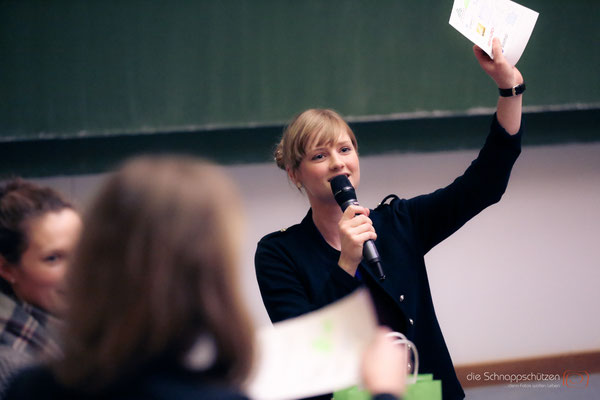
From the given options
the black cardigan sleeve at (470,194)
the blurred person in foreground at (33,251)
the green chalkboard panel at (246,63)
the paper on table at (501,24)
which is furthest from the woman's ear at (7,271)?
the green chalkboard panel at (246,63)

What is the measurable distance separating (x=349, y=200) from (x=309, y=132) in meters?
0.22

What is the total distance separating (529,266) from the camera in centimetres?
332

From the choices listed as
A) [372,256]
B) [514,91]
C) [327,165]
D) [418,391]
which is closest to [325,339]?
[418,391]

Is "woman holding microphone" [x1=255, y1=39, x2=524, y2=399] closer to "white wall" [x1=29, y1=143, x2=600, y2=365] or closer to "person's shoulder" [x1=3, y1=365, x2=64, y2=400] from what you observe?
"person's shoulder" [x1=3, y1=365, x2=64, y2=400]

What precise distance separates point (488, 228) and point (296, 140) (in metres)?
2.11

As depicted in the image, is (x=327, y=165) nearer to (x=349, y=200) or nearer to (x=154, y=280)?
(x=349, y=200)

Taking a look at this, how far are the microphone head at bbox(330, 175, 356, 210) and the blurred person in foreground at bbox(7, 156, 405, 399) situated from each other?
27.9 inches

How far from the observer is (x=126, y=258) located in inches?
25.4

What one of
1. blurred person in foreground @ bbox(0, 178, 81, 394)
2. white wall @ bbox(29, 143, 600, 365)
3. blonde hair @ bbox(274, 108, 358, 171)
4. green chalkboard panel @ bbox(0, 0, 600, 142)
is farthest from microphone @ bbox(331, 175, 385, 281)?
white wall @ bbox(29, 143, 600, 365)

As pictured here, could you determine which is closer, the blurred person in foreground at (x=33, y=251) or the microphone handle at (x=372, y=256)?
the blurred person in foreground at (x=33, y=251)

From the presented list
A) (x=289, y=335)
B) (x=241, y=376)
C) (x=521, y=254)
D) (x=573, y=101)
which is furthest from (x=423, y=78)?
(x=241, y=376)

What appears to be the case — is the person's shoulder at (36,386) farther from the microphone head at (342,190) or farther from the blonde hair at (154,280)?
the microphone head at (342,190)

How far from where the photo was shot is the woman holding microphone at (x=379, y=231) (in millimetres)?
1339

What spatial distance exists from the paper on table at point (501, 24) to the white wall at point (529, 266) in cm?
187
